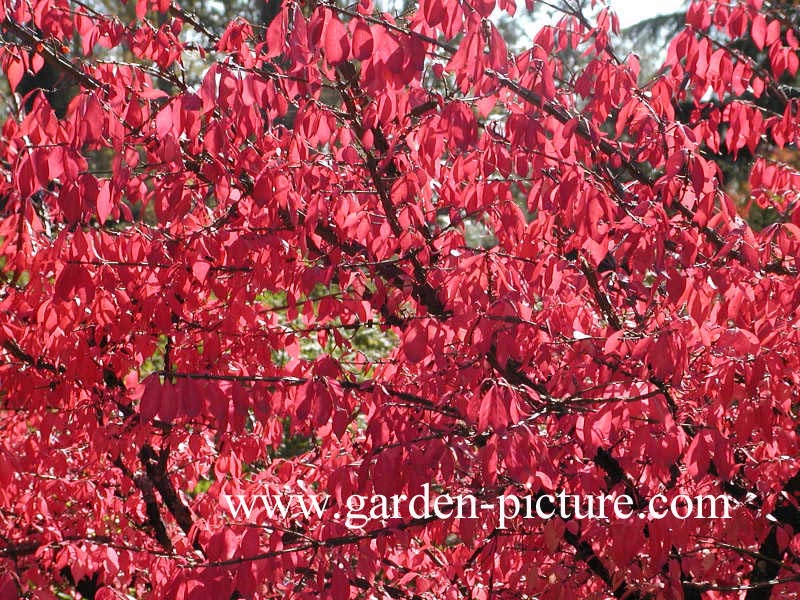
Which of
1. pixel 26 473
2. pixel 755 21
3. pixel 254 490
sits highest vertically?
pixel 755 21

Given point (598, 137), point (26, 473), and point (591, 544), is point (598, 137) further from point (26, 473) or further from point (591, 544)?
point (26, 473)

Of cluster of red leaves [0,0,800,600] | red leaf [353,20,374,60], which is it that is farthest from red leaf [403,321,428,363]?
red leaf [353,20,374,60]

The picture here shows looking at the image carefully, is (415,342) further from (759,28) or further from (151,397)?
(759,28)

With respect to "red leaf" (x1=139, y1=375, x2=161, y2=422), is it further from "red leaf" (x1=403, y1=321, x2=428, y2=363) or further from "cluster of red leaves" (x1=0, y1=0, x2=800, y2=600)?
"red leaf" (x1=403, y1=321, x2=428, y2=363)

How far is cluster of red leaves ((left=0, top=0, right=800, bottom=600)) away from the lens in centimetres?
250

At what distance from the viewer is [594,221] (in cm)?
267

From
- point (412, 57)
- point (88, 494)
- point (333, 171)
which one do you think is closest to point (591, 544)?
point (333, 171)

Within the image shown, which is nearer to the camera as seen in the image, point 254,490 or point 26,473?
point 254,490

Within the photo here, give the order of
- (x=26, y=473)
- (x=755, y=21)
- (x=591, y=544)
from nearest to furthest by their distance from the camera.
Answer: (x=755, y=21)
(x=591, y=544)
(x=26, y=473)

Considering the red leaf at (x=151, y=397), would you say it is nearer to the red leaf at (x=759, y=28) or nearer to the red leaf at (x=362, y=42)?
the red leaf at (x=362, y=42)

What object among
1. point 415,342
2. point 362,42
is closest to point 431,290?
point 415,342

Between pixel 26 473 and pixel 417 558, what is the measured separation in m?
2.17

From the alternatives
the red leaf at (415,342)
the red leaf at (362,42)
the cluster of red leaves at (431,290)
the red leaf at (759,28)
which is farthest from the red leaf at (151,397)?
the red leaf at (759,28)

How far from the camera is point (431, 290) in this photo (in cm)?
314
